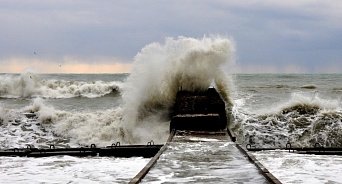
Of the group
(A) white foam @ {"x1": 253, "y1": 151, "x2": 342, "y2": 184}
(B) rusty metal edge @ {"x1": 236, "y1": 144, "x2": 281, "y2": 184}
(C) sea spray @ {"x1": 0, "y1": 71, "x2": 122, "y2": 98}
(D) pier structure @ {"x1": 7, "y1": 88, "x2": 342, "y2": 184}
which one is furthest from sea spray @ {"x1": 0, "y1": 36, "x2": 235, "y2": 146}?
(C) sea spray @ {"x1": 0, "y1": 71, "x2": 122, "y2": 98}

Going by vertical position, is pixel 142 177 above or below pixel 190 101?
below

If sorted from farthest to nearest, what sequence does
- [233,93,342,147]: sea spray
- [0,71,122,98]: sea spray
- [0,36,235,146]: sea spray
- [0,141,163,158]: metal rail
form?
[0,71,122,98]: sea spray < [0,36,235,146]: sea spray < [233,93,342,147]: sea spray < [0,141,163,158]: metal rail

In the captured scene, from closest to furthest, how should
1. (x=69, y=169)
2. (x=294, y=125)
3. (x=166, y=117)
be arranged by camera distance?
(x=69, y=169), (x=294, y=125), (x=166, y=117)

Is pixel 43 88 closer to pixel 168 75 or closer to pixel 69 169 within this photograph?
pixel 168 75

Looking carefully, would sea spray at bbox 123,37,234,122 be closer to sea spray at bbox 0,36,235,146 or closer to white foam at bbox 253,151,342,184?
sea spray at bbox 0,36,235,146

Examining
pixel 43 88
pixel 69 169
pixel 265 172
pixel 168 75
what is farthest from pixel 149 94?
pixel 43 88

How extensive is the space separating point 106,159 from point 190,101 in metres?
3.59

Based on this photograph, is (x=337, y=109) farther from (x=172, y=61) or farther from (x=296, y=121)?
(x=172, y=61)

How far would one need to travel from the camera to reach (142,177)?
224 inches

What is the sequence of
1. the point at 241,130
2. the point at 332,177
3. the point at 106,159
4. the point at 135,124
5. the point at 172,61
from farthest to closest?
the point at 172,61
the point at 135,124
the point at 241,130
the point at 106,159
the point at 332,177

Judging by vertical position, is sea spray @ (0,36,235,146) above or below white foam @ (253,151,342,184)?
above

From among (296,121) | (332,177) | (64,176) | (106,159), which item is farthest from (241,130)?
(64,176)

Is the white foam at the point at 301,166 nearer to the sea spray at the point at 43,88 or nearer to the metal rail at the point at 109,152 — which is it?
the metal rail at the point at 109,152

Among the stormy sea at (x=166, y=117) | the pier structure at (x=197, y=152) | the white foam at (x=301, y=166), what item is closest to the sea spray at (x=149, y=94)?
the stormy sea at (x=166, y=117)
